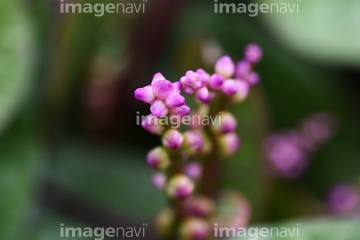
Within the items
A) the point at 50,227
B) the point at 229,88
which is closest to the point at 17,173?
the point at 50,227

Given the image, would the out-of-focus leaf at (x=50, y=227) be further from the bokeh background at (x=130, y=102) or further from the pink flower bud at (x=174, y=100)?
the pink flower bud at (x=174, y=100)

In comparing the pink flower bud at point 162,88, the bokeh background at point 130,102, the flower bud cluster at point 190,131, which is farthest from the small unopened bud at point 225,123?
the bokeh background at point 130,102

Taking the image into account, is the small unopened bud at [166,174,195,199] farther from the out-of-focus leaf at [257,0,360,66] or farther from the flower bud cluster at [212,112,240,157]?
the out-of-focus leaf at [257,0,360,66]

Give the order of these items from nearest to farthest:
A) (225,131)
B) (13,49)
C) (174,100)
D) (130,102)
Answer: (174,100) < (225,131) < (13,49) < (130,102)

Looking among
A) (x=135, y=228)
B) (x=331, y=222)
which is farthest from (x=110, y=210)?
(x=331, y=222)

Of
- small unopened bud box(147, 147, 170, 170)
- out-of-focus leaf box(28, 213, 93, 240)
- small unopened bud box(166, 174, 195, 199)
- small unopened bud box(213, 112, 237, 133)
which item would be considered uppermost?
small unopened bud box(213, 112, 237, 133)

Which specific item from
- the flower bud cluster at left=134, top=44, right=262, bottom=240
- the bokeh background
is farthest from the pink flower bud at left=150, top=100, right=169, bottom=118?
the bokeh background

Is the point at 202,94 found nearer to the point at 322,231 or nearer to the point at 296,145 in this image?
the point at 322,231
